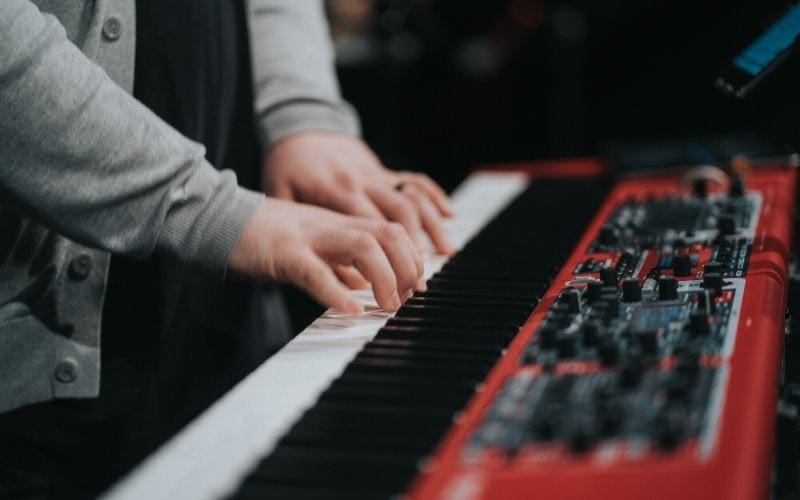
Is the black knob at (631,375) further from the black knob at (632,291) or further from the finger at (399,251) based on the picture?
the finger at (399,251)

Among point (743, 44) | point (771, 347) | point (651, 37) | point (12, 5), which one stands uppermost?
point (651, 37)

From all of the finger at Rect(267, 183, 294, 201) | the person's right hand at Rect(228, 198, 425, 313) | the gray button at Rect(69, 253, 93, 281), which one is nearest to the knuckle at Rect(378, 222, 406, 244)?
the person's right hand at Rect(228, 198, 425, 313)

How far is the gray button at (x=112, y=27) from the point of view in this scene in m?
1.41

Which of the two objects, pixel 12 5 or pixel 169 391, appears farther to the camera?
pixel 169 391

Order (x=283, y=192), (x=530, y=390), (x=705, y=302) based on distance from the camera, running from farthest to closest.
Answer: (x=283, y=192)
(x=705, y=302)
(x=530, y=390)

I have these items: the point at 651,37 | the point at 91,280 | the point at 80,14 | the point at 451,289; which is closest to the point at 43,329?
the point at 91,280

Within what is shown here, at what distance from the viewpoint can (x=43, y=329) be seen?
135 cm

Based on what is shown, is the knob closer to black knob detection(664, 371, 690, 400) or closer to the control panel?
the control panel

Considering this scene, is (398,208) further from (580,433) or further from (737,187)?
(580,433)

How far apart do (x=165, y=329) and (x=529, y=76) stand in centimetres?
358

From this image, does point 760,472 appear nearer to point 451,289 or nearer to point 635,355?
point 635,355

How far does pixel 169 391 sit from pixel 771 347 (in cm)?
98

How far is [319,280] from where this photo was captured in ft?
3.82

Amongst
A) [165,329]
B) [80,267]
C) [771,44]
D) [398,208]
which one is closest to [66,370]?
[80,267]
